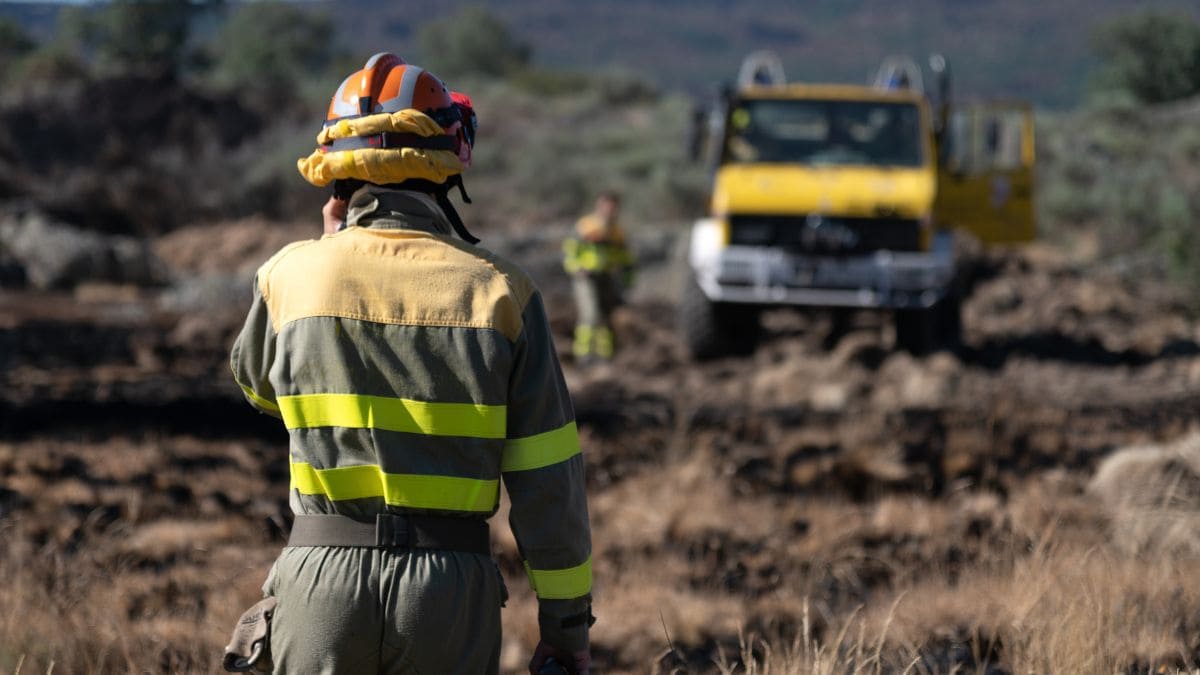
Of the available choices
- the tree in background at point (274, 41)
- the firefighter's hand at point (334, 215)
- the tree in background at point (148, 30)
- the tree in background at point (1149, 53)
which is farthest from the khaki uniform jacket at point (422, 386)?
the tree in background at point (274, 41)

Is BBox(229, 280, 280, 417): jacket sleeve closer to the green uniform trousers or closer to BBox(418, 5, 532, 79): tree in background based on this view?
the green uniform trousers

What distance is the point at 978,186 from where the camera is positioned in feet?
37.1

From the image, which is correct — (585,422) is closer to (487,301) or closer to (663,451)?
(663,451)

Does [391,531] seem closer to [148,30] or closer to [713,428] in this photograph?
[713,428]

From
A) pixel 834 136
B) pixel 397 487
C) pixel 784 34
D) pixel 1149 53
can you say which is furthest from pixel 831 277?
pixel 784 34

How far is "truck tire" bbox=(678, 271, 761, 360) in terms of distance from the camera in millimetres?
11209

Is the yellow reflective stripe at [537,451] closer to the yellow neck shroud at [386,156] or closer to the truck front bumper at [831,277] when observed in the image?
the yellow neck shroud at [386,156]

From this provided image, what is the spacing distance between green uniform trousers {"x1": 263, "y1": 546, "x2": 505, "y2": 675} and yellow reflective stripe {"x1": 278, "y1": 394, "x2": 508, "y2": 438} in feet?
0.66

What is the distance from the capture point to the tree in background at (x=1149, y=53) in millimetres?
16375

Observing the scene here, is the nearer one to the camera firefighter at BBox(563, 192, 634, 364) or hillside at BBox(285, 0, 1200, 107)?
Answer: firefighter at BBox(563, 192, 634, 364)

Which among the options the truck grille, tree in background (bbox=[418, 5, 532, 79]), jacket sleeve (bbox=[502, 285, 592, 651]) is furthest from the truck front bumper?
tree in background (bbox=[418, 5, 532, 79])

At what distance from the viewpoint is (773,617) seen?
4734 millimetres

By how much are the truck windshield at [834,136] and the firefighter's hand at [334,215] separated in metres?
8.72

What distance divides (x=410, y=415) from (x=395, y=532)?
19cm
